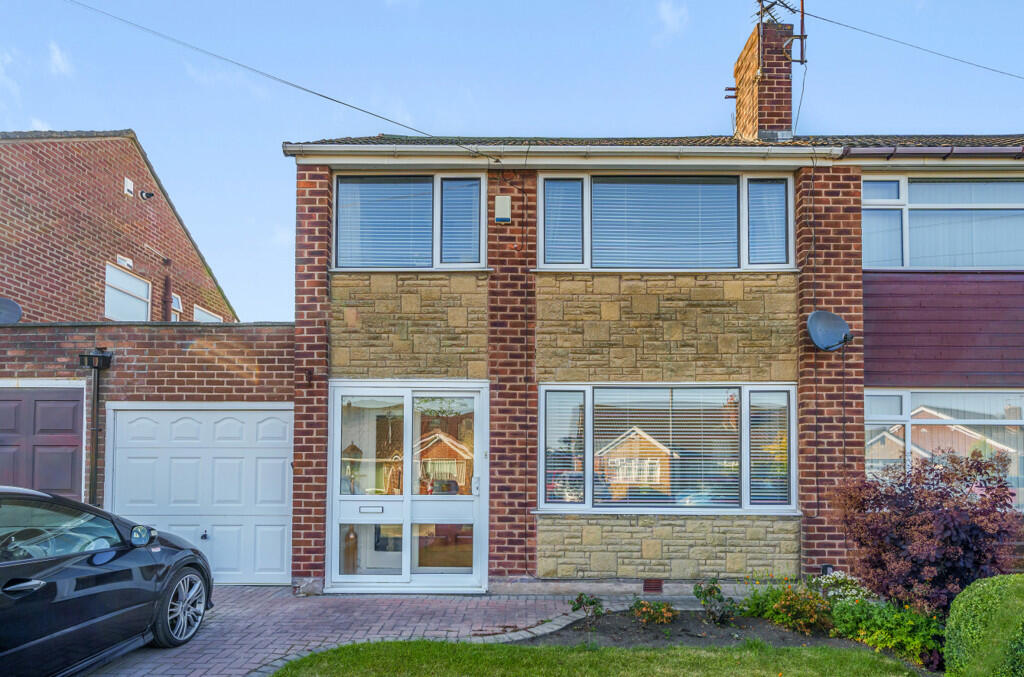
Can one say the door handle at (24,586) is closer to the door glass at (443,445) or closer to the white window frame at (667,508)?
the door glass at (443,445)

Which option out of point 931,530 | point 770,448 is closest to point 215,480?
point 770,448

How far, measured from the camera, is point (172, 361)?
25.6 feet

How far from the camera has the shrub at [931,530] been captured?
215 inches

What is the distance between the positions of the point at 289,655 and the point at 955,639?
16.1ft

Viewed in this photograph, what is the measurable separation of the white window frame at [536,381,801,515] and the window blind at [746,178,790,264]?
146cm

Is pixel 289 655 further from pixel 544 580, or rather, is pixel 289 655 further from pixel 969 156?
pixel 969 156

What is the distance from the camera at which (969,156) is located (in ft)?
25.5

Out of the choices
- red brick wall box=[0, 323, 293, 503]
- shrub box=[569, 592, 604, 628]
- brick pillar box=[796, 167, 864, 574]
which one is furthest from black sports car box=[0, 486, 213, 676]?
brick pillar box=[796, 167, 864, 574]

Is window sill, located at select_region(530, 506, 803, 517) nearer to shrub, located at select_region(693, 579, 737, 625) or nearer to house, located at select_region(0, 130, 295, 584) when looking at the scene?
shrub, located at select_region(693, 579, 737, 625)

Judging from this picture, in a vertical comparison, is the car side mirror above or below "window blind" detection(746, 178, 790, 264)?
below

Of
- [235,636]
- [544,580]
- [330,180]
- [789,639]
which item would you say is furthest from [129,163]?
[789,639]

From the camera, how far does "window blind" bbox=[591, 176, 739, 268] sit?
772cm

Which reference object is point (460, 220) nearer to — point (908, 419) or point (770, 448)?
point (770, 448)

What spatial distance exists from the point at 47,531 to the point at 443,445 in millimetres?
3702
